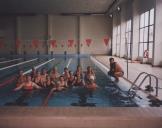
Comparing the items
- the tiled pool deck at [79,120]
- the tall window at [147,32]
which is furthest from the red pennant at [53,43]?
the tiled pool deck at [79,120]

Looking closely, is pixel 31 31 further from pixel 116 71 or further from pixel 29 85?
pixel 29 85

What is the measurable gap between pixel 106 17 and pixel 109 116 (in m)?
23.8

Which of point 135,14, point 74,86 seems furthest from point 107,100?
point 135,14

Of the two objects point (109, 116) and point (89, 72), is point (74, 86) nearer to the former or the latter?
point (89, 72)

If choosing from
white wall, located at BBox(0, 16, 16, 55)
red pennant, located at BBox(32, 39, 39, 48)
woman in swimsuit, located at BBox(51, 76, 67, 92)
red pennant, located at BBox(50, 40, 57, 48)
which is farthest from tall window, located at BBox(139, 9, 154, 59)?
white wall, located at BBox(0, 16, 16, 55)

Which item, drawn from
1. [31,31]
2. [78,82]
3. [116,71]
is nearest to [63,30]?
[31,31]

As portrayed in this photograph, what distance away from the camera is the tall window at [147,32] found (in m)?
14.7

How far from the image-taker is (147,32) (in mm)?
15375

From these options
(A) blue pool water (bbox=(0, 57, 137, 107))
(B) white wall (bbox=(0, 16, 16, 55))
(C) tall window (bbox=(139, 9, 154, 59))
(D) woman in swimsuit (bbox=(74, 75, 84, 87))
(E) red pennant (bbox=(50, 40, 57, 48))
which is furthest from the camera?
(B) white wall (bbox=(0, 16, 16, 55))

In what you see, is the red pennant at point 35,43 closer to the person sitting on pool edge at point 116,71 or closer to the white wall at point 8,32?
the white wall at point 8,32

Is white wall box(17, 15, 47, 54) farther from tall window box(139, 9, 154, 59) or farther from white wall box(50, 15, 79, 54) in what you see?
tall window box(139, 9, 154, 59)

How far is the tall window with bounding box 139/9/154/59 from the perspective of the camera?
1467 centimetres

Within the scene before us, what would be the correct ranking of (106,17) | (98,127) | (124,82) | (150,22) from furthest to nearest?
1. (106,17)
2. (150,22)
3. (124,82)
4. (98,127)

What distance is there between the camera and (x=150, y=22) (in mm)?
14883
